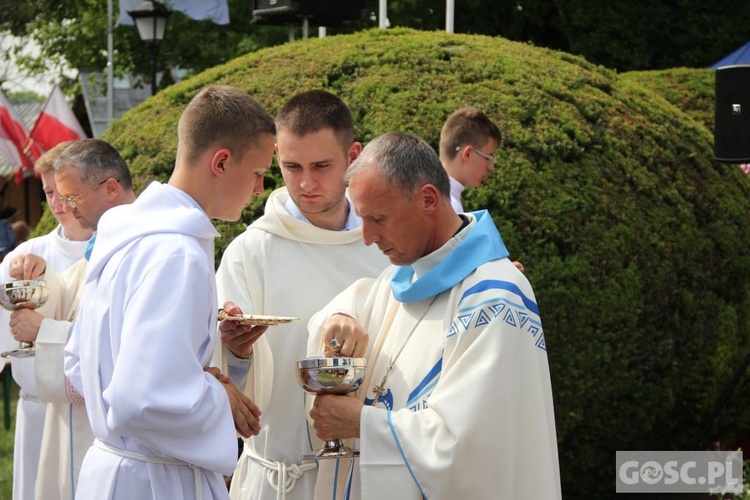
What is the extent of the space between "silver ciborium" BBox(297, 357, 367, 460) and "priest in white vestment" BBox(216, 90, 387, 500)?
64 cm

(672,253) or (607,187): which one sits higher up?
(607,187)

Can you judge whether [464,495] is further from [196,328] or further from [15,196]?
[15,196]

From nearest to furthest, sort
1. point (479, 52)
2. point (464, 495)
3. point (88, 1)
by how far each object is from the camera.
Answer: point (464, 495)
point (479, 52)
point (88, 1)

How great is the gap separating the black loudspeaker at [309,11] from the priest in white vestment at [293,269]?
16.9 feet

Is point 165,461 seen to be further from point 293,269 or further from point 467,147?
point 467,147

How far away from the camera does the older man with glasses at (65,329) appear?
5.06m

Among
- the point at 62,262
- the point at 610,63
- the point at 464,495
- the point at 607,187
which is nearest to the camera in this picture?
the point at 464,495

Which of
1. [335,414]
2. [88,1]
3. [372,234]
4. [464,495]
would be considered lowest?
[464,495]

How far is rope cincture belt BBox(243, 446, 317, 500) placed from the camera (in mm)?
4168

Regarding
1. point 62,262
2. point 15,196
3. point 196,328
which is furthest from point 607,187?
point 15,196

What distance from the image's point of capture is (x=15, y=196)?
28.5 m

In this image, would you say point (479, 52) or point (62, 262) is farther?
point (479, 52)

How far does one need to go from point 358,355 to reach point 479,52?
4.35 meters

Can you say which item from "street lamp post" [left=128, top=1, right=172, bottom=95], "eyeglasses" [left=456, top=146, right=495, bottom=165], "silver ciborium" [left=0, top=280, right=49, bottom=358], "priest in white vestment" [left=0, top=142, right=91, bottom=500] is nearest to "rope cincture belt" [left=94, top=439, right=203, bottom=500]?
"silver ciborium" [left=0, top=280, right=49, bottom=358]
